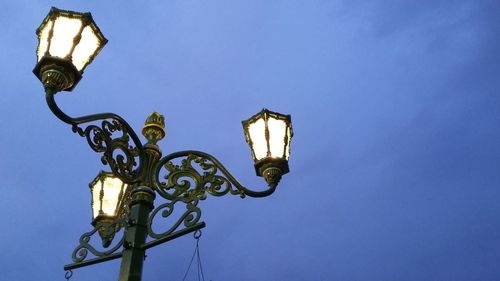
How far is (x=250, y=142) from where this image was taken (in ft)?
18.4

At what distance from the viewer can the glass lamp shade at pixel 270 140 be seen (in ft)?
17.6

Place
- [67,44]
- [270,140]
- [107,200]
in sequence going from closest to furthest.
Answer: [67,44], [270,140], [107,200]

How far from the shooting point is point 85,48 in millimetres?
4582

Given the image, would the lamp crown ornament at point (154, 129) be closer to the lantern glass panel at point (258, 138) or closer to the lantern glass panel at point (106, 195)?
the lantern glass panel at point (106, 195)

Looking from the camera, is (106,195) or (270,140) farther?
(106,195)

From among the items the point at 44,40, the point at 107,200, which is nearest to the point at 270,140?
the point at 107,200

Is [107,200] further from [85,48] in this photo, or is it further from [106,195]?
[85,48]

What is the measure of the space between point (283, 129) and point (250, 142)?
409 millimetres

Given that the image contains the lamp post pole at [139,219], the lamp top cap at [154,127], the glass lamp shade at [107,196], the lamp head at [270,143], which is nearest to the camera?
the lamp post pole at [139,219]

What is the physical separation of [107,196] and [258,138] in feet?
6.42

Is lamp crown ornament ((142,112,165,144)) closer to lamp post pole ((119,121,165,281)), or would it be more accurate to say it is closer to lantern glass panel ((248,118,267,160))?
lamp post pole ((119,121,165,281))

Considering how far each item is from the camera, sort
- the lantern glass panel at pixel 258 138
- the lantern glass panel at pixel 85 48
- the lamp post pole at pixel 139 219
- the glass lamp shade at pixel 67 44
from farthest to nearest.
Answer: the lantern glass panel at pixel 258 138 < the lantern glass panel at pixel 85 48 < the glass lamp shade at pixel 67 44 < the lamp post pole at pixel 139 219

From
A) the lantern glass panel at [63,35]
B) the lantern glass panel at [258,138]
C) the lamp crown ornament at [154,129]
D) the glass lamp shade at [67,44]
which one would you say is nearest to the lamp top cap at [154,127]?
the lamp crown ornament at [154,129]

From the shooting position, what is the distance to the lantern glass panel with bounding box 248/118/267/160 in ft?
17.8
